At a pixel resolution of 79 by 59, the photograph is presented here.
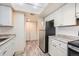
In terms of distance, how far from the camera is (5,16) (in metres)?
2.22

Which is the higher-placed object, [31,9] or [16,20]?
[31,9]

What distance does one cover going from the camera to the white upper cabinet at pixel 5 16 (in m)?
2.08

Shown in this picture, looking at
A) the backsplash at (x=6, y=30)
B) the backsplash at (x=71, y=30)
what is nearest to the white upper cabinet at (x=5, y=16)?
the backsplash at (x=6, y=30)

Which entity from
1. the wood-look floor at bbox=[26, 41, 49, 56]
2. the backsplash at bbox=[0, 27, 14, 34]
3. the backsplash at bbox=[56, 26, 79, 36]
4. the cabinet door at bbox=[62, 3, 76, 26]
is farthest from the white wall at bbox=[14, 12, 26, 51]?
the backsplash at bbox=[56, 26, 79, 36]

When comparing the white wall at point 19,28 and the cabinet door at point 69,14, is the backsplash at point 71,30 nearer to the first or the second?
the cabinet door at point 69,14

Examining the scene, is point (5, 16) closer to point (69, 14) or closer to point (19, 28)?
point (19, 28)

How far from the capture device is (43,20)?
155 inches

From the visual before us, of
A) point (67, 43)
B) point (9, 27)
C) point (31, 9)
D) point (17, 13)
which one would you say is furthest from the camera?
point (31, 9)

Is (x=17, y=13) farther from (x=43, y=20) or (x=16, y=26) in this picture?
(x=43, y=20)

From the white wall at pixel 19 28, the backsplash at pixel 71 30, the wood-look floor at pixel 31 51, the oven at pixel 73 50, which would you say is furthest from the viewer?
the wood-look floor at pixel 31 51

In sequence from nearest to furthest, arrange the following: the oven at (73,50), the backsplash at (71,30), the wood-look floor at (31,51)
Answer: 1. the oven at (73,50)
2. the backsplash at (71,30)
3. the wood-look floor at (31,51)

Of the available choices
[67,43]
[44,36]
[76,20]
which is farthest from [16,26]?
[44,36]

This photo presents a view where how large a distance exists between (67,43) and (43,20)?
7.64 feet

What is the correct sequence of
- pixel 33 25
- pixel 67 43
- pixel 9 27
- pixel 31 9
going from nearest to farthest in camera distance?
pixel 67 43 < pixel 9 27 < pixel 31 9 < pixel 33 25
